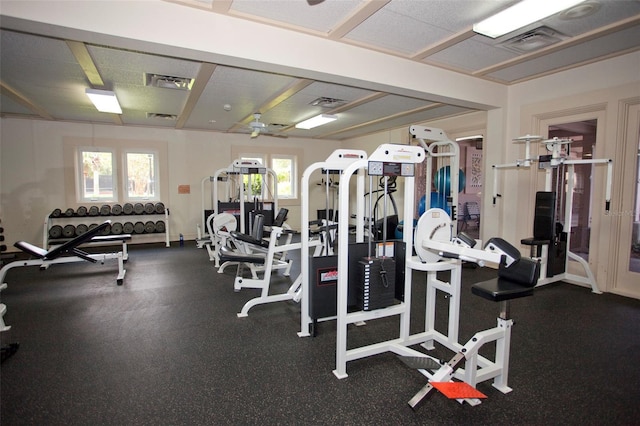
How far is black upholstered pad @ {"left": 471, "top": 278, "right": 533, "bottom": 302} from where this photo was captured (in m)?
1.73

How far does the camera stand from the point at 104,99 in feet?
13.6

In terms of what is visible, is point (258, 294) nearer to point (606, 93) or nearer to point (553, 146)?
point (553, 146)

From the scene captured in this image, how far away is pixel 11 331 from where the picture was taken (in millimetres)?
2779

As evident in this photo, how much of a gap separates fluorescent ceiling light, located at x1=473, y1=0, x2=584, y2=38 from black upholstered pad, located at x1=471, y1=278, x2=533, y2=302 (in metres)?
1.95

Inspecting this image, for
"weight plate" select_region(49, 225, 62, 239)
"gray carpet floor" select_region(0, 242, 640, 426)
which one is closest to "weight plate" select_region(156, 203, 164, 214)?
"weight plate" select_region(49, 225, 62, 239)

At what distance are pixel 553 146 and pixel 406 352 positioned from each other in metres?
2.99

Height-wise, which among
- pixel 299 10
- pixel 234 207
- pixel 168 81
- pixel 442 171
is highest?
pixel 299 10

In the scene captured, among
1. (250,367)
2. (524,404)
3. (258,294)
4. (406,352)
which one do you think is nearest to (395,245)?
(406,352)

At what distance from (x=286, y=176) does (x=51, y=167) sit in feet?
15.4

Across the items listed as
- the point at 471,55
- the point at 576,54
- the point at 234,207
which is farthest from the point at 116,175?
the point at 576,54

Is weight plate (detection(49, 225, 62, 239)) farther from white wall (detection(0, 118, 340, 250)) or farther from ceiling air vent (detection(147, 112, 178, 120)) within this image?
ceiling air vent (detection(147, 112, 178, 120))

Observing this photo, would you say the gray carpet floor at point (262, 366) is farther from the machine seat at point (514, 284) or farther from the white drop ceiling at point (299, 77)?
the white drop ceiling at point (299, 77)

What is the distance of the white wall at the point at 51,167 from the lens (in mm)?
5812

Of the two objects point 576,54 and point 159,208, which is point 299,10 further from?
point 159,208
